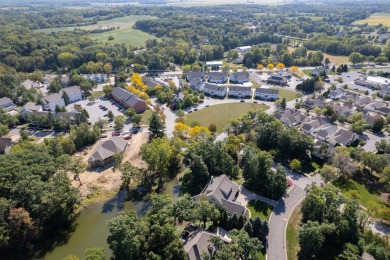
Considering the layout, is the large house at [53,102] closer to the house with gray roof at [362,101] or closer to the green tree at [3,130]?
the green tree at [3,130]

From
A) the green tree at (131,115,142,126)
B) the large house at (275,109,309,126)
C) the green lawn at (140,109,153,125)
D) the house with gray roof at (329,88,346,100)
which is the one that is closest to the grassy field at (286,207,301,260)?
the large house at (275,109,309,126)

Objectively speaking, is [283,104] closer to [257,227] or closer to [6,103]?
[257,227]

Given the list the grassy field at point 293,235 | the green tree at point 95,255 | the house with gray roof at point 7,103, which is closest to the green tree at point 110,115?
the house with gray roof at point 7,103

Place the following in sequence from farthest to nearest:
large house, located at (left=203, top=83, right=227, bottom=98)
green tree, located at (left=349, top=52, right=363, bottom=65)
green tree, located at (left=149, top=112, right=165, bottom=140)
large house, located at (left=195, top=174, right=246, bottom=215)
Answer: green tree, located at (left=349, top=52, right=363, bottom=65) → large house, located at (left=203, top=83, right=227, bottom=98) → green tree, located at (left=149, top=112, right=165, bottom=140) → large house, located at (left=195, top=174, right=246, bottom=215)

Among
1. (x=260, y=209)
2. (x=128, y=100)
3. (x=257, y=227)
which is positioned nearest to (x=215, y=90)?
(x=128, y=100)

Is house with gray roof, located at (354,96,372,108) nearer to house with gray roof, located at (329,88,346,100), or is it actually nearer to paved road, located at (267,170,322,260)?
house with gray roof, located at (329,88,346,100)

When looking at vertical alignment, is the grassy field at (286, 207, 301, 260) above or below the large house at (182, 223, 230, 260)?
below
